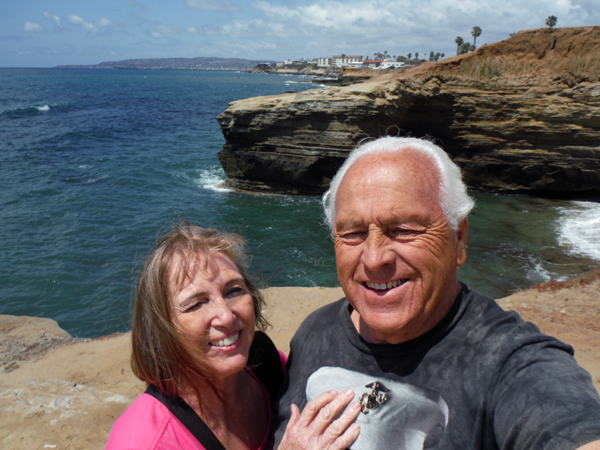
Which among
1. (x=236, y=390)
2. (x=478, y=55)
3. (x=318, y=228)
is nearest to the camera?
(x=236, y=390)

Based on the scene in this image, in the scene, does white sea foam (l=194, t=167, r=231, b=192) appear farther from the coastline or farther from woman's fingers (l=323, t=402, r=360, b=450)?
woman's fingers (l=323, t=402, r=360, b=450)

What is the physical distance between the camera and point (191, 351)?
1854 mm

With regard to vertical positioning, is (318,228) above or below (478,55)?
below

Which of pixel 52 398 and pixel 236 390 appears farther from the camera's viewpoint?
pixel 52 398

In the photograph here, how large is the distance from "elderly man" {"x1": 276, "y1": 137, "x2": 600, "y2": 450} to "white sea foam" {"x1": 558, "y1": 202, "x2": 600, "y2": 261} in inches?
461

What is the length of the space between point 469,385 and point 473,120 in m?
17.3

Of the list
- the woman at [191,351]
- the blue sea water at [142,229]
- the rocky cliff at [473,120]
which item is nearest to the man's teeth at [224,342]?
A: the woman at [191,351]

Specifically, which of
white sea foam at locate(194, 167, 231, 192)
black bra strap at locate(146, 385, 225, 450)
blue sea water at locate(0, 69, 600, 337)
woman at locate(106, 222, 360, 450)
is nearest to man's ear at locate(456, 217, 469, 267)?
woman at locate(106, 222, 360, 450)

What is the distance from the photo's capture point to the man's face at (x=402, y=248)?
5.23 ft

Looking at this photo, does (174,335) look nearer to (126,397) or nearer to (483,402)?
(483,402)

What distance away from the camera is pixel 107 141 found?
28.6 meters

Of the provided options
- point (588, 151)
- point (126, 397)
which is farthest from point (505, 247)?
point (126, 397)

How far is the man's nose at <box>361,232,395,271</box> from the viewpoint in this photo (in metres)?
1.59

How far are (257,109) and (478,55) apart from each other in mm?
9628
